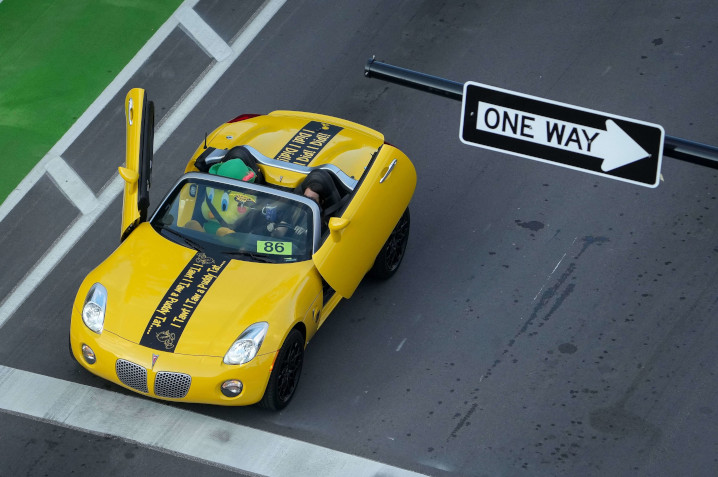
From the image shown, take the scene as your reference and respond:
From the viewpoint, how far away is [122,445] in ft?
35.0

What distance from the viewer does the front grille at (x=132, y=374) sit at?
10391 mm

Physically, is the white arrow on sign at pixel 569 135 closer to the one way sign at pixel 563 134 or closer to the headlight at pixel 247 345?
the one way sign at pixel 563 134

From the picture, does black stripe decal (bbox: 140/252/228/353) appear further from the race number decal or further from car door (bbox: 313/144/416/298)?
car door (bbox: 313/144/416/298)

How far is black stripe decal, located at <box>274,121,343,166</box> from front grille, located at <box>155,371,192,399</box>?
2758mm

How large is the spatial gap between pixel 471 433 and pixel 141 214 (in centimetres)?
362

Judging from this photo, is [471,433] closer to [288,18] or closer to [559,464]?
[559,464]

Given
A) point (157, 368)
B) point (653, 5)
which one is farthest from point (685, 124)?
point (157, 368)

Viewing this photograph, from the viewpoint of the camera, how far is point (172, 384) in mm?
10375

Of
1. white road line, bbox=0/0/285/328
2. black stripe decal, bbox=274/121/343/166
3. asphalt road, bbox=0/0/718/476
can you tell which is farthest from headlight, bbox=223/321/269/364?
white road line, bbox=0/0/285/328

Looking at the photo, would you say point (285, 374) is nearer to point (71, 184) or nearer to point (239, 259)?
point (239, 259)

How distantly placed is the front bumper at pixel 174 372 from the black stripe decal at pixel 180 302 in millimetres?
115

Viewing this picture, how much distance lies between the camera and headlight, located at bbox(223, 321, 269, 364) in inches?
409

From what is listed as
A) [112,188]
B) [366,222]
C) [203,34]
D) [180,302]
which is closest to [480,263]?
[366,222]

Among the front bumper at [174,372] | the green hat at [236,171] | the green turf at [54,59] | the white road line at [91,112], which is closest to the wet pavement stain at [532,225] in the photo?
the green hat at [236,171]
